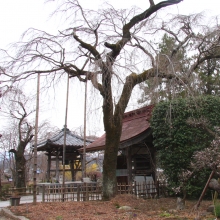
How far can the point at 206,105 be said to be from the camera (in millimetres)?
11195

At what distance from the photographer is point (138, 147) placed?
1400 cm

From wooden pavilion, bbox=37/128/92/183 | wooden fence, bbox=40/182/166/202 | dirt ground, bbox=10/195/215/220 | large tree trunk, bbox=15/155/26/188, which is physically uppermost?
wooden pavilion, bbox=37/128/92/183

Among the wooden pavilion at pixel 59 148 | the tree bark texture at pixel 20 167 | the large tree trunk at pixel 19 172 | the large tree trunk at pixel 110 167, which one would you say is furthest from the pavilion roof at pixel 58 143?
the large tree trunk at pixel 110 167

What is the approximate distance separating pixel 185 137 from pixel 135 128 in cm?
315

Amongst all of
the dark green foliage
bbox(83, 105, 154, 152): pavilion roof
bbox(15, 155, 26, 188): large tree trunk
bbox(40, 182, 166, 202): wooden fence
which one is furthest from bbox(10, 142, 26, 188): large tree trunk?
the dark green foliage

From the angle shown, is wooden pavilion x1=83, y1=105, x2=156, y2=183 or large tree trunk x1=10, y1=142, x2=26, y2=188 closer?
wooden pavilion x1=83, y1=105, x2=156, y2=183

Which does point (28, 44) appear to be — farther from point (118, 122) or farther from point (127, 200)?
point (127, 200)

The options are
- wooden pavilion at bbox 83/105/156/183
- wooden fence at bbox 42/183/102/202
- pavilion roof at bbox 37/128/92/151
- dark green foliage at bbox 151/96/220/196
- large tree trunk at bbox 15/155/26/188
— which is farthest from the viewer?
large tree trunk at bbox 15/155/26/188

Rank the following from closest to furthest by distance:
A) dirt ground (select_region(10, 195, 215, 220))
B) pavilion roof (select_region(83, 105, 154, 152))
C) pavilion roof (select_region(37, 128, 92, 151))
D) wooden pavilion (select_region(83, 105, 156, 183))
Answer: dirt ground (select_region(10, 195, 215, 220))
pavilion roof (select_region(83, 105, 154, 152))
wooden pavilion (select_region(83, 105, 156, 183))
pavilion roof (select_region(37, 128, 92, 151))

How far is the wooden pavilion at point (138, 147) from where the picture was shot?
12602mm

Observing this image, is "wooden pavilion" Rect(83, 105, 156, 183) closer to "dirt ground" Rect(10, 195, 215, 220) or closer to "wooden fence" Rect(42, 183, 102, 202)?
"wooden fence" Rect(42, 183, 102, 202)

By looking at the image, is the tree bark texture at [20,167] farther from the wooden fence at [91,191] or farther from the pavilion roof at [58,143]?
the wooden fence at [91,191]

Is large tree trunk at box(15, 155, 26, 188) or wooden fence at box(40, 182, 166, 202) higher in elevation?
large tree trunk at box(15, 155, 26, 188)

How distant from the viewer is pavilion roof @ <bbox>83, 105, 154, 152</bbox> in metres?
12.3
